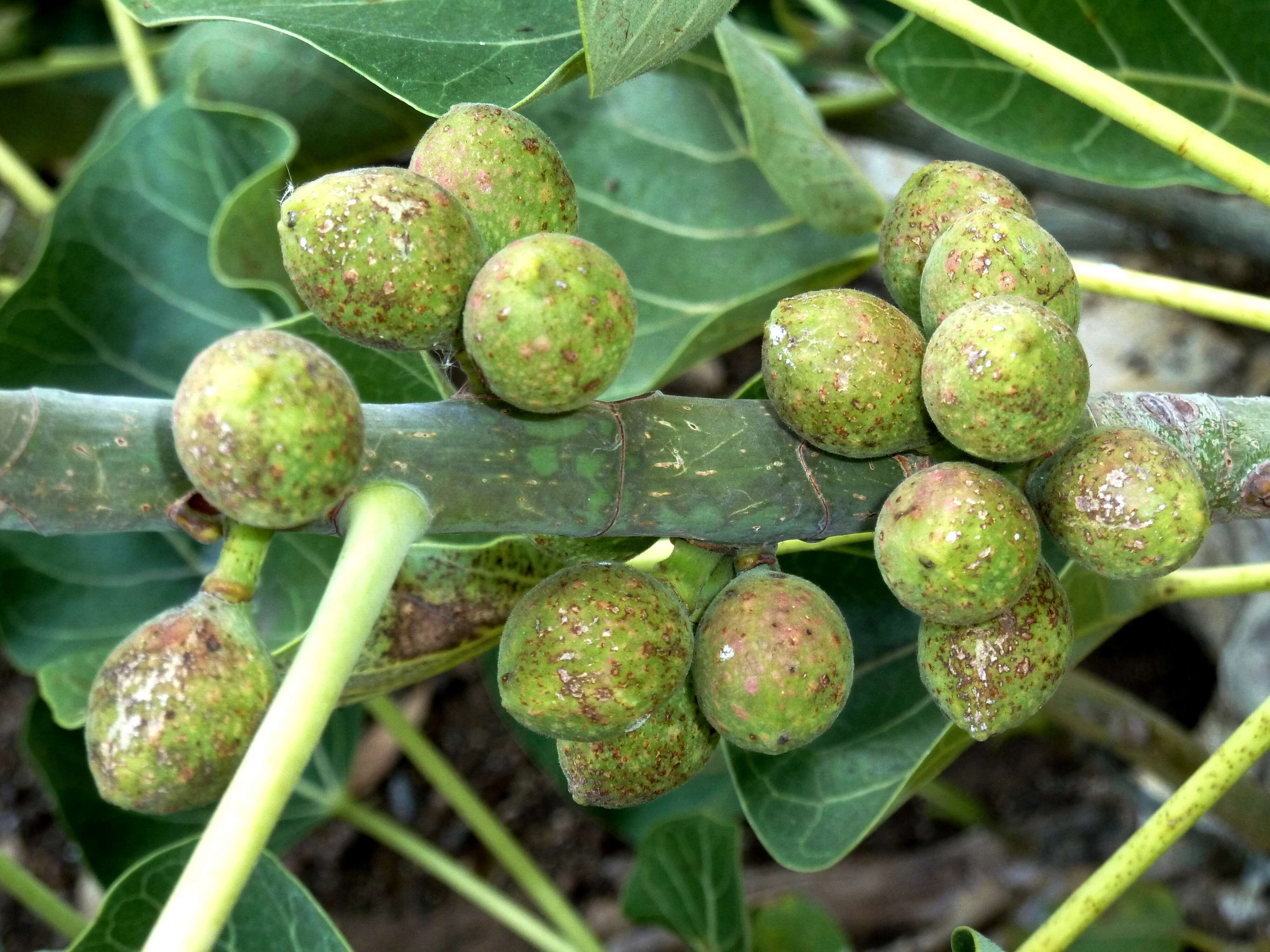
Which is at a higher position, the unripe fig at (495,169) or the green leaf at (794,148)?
the unripe fig at (495,169)

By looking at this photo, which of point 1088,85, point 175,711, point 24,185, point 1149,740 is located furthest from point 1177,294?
point 24,185

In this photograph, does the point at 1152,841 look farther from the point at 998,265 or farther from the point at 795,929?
the point at 795,929

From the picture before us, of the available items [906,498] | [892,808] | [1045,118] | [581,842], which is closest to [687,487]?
[906,498]

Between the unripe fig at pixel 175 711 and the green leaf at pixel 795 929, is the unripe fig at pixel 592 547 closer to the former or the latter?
the unripe fig at pixel 175 711

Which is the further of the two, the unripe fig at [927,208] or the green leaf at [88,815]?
the green leaf at [88,815]

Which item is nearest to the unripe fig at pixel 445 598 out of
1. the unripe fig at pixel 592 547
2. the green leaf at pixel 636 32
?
the unripe fig at pixel 592 547

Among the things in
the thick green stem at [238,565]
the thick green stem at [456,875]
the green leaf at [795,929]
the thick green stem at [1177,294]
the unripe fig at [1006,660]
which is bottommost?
the green leaf at [795,929]
